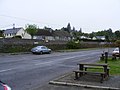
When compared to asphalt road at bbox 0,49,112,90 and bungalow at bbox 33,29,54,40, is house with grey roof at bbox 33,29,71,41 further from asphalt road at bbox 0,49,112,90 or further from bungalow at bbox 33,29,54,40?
asphalt road at bbox 0,49,112,90

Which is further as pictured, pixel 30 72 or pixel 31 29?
pixel 31 29

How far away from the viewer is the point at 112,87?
33.0 ft

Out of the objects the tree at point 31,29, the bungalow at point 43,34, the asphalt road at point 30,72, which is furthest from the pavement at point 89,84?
the bungalow at point 43,34

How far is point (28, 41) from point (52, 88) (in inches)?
1364

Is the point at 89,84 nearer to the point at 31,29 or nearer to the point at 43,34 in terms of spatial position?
the point at 31,29

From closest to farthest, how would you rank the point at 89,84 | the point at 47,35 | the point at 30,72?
the point at 89,84
the point at 30,72
the point at 47,35

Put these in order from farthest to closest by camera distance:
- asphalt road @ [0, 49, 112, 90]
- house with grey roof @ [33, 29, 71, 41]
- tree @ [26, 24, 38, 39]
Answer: house with grey roof @ [33, 29, 71, 41], tree @ [26, 24, 38, 39], asphalt road @ [0, 49, 112, 90]

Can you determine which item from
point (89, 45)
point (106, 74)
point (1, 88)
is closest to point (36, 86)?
point (106, 74)

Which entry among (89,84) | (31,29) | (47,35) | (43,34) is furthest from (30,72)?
(47,35)

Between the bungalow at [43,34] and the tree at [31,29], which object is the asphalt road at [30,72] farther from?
the bungalow at [43,34]

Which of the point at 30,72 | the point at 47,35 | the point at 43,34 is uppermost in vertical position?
the point at 43,34

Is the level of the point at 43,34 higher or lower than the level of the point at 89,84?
higher

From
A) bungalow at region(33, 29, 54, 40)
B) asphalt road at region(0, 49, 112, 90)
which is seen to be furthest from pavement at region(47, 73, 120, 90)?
bungalow at region(33, 29, 54, 40)

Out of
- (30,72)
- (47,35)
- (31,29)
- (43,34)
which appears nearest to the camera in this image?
(30,72)
